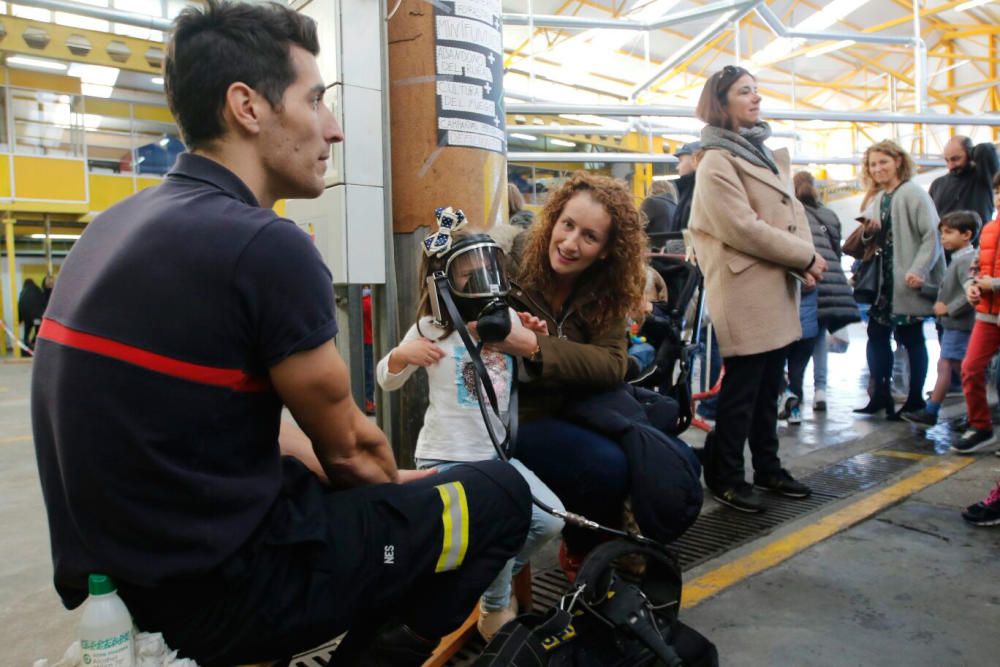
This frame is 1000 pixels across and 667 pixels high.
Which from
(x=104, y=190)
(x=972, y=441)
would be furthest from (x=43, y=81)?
(x=972, y=441)

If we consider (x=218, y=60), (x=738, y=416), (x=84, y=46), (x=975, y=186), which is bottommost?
(x=738, y=416)

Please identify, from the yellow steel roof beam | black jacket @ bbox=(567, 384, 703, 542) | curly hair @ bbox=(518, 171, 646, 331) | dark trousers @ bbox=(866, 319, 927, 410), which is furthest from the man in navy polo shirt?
the yellow steel roof beam

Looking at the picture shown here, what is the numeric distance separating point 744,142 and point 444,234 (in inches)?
85.4

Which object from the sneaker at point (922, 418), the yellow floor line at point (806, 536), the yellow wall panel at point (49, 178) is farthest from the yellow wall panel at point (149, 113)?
the yellow floor line at point (806, 536)

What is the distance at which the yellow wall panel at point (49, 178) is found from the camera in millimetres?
16328

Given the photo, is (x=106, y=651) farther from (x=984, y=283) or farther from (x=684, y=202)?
(x=984, y=283)

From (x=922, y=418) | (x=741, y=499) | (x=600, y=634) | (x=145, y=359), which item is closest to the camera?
(x=145, y=359)

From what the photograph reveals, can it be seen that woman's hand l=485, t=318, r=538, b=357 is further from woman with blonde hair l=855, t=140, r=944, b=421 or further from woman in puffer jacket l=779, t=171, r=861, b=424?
woman with blonde hair l=855, t=140, r=944, b=421

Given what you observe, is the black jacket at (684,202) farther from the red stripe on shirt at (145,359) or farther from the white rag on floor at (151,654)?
the white rag on floor at (151,654)

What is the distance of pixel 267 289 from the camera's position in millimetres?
1117

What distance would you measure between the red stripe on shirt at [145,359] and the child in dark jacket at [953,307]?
504 centimetres

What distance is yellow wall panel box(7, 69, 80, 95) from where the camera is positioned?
53.5 ft

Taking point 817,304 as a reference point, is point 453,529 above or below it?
below

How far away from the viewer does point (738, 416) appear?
3.34 m
